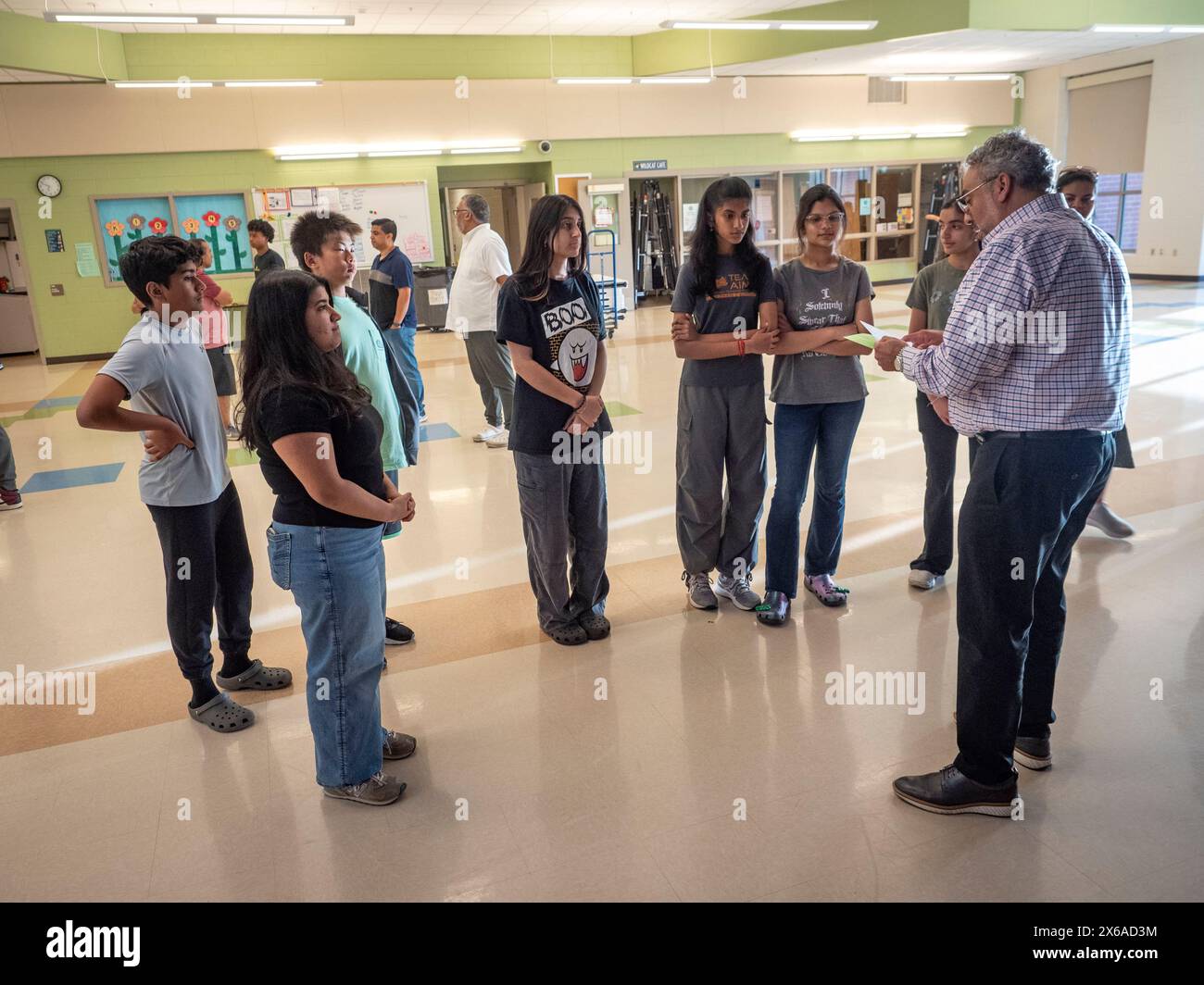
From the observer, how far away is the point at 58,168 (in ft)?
37.0

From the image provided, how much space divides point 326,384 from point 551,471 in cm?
118

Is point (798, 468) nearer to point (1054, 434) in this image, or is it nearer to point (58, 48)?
point (1054, 434)

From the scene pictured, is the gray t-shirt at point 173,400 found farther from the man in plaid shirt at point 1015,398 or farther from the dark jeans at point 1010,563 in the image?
the dark jeans at point 1010,563

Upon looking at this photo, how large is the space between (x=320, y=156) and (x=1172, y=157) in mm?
12753

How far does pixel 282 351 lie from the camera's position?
2.07 m

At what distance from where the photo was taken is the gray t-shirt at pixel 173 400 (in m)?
2.59

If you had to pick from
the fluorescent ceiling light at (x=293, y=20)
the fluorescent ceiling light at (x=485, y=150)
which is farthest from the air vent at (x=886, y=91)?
the fluorescent ceiling light at (x=293, y=20)

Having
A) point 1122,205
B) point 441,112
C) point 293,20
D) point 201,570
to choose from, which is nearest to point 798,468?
point 201,570

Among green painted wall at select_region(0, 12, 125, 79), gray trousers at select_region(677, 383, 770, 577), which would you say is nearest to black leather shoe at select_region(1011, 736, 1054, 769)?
gray trousers at select_region(677, 383, 770, 577)

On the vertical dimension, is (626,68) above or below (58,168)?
above

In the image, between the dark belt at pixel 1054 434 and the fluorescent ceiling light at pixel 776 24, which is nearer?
the dark belt at pixel 1054 434

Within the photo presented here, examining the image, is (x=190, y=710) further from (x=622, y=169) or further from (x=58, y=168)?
(x=622, y=169)
